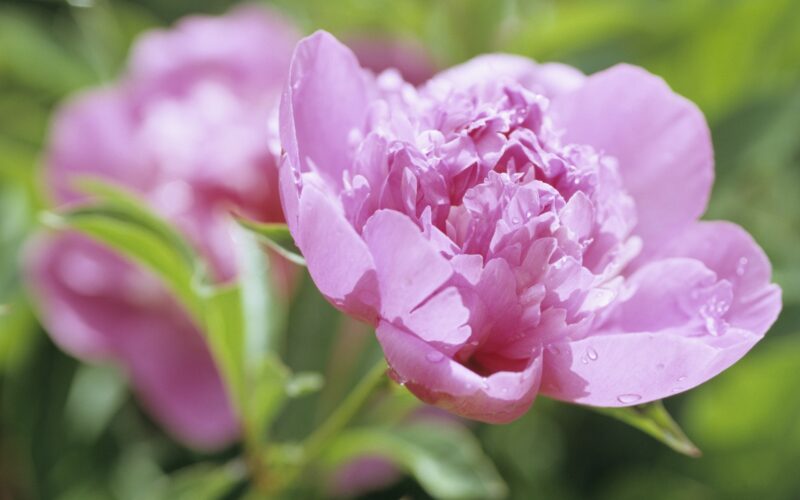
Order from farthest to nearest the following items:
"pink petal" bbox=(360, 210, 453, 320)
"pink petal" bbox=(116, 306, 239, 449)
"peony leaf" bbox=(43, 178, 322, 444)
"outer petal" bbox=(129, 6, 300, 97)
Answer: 1. "outer petal" bbox=(129, 6, 300, 97)
2. "pink petal" bbox=(116, 306, 239, 449)
3. "peony leaf" bbox=(43, 178, 322, 444)
4. "pink petal" bbox=(360, 210, 453, 320)

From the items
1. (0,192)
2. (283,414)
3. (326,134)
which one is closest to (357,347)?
(283,414)

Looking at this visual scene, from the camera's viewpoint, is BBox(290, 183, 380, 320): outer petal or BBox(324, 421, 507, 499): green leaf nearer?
BBox(290, 183, 380, 320): outer petal

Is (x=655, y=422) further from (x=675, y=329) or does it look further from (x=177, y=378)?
(x=177, y=378)

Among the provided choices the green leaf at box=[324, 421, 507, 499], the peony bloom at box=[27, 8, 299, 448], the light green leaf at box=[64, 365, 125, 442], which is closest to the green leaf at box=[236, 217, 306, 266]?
the green leaf at box=[324, 421, 507, 499]

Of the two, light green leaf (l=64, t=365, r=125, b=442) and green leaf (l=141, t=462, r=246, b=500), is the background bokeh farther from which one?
green leaf (l=141, t=462, r=246, b=500)

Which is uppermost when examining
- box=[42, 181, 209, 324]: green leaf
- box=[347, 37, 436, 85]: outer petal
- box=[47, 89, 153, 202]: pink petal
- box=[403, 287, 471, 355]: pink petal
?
box=[403, 287, 471, 355]: pink petal

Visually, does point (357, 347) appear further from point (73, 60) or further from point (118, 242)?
point (73, 60)
